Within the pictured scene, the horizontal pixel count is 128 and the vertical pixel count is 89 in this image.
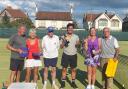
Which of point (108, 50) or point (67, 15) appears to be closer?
point (108, 50)

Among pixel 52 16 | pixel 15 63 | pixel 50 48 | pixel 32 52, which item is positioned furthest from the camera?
pixel 52 16

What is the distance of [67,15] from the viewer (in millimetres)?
120562

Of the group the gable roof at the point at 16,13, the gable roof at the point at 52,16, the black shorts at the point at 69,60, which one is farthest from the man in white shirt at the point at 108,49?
the gable roof at the point at 52,16

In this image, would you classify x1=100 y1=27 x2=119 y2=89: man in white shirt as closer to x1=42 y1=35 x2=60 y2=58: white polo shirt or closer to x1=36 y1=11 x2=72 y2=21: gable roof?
x1=42 y1=35 x2=60 y2=58: white polo shirt

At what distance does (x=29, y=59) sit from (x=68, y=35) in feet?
4.24

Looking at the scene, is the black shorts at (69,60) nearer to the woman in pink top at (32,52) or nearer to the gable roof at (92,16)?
the woman in pink top at (32,52)

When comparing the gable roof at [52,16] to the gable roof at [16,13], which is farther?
the gable roof at [52,16]

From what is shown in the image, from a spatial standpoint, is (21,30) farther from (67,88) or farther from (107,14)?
(107,14)

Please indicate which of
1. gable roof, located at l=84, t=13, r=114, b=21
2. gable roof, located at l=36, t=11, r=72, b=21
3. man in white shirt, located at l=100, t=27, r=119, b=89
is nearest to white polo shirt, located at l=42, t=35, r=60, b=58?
man in white shirt, located at l=100, t=27, r=119, b=89

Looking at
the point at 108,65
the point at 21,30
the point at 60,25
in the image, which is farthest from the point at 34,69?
the point at 60,25

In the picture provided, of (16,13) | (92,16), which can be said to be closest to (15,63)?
(16,13)

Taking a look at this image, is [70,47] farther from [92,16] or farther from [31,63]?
[92,16]

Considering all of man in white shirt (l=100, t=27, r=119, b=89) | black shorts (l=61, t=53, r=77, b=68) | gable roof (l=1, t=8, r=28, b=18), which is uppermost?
gable roof (l=1, t=8, r=28, b=18)

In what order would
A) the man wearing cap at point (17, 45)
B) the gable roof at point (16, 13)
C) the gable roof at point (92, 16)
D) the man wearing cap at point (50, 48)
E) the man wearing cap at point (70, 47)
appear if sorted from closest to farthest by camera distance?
the man wearing cap at point (17, 45) < the man wearing cap at point (50, 48) < the man wearing cap at point (70, 47) < the gable roof at point (16, 13) < the gable roof at point (92, 16)
